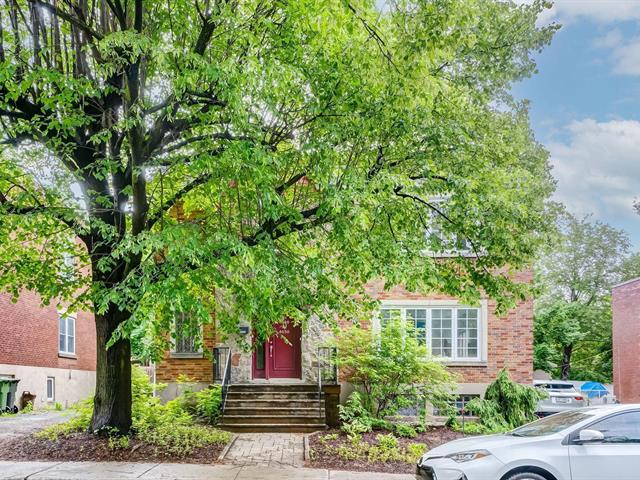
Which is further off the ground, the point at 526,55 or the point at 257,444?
the point at 526,55

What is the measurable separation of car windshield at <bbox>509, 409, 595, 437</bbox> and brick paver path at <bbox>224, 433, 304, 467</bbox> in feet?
15.3

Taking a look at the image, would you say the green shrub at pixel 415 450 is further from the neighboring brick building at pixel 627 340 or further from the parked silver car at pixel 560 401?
the neighboring brick building at pixel 627 340

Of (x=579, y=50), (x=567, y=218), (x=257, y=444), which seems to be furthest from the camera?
(x=567, y=218)

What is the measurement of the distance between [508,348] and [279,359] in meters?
6.62

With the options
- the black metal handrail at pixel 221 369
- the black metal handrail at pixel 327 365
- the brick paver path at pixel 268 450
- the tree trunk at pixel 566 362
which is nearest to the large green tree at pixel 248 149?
the brick paver path at pixel 268 450

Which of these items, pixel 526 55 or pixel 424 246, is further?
pixel 526 55

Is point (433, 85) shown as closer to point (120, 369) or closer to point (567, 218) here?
point (120, 369)

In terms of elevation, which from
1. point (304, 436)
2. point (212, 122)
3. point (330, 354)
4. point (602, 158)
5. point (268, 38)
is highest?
point (602, 158)

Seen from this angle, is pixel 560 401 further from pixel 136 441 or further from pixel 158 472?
pixel 158 472

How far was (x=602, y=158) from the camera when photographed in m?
53.6

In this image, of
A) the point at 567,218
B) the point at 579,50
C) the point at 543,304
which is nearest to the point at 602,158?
the point at 567,218

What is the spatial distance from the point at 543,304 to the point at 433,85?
4295 cm

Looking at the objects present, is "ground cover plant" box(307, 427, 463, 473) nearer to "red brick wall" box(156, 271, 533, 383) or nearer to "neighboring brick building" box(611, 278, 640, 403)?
"red brick wall" box(156, 271, 533, 383)

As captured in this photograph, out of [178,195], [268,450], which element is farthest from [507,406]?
[178,195]
